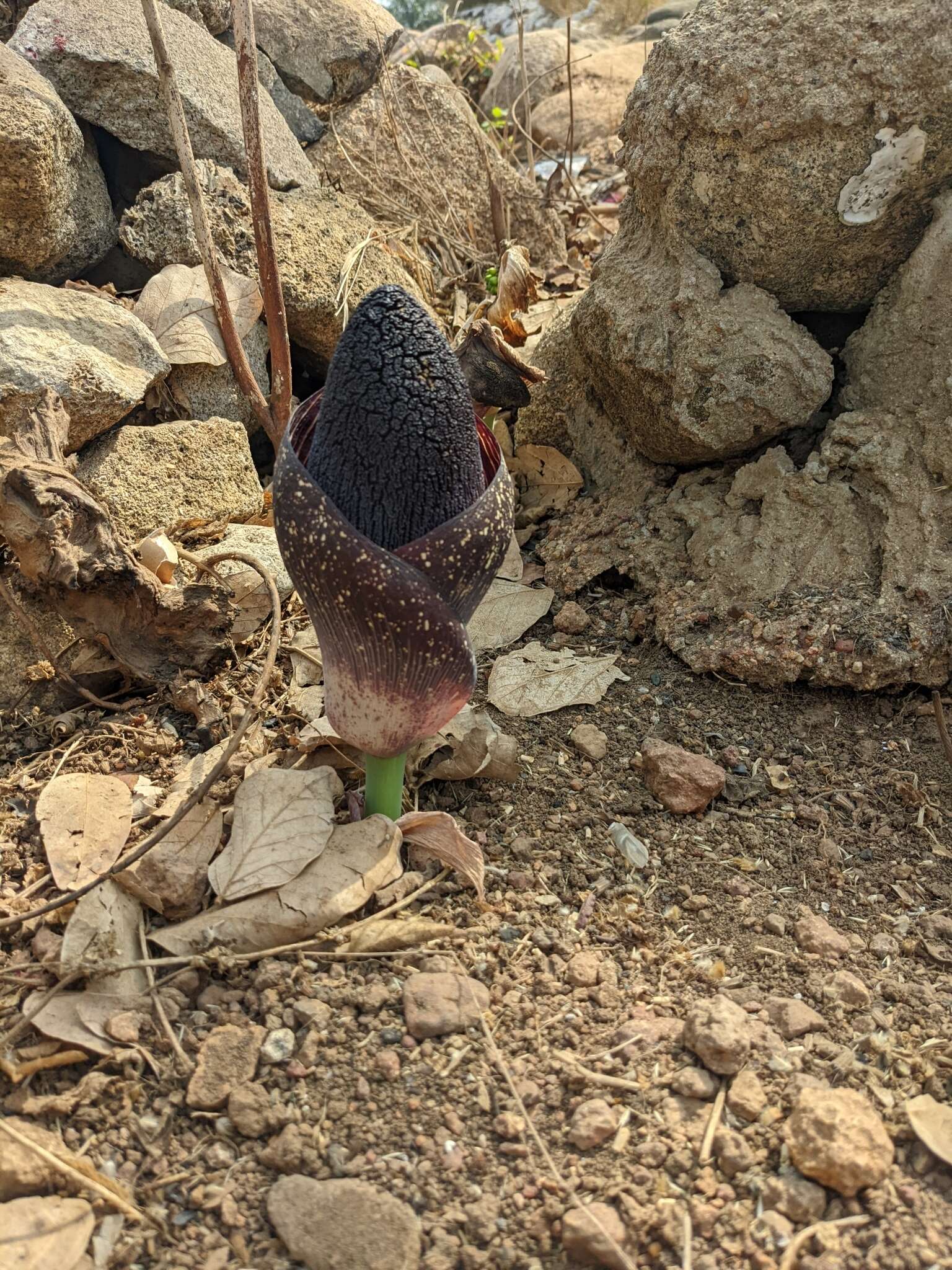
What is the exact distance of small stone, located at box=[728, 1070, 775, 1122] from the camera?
1.38 m

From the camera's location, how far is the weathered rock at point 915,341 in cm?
217

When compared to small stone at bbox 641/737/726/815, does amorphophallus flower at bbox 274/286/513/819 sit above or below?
above

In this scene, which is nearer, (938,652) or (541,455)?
(938,652)

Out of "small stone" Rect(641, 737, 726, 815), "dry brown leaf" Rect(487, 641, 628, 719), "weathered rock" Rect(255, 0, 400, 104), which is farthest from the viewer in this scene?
"weathered rock" Rect(255, 0, 400, 104)

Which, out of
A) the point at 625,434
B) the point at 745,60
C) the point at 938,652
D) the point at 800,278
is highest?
the point at 745,60

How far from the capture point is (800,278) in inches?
91.7

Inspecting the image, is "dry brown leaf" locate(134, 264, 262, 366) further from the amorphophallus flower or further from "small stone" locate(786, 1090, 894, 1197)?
"small stone" locate(786, 1090, 894, 1197)

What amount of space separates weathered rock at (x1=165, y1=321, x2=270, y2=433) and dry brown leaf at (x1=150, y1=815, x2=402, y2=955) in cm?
139

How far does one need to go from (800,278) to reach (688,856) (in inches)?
53.4

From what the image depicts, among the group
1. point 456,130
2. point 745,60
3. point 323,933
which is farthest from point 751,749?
point 456,130

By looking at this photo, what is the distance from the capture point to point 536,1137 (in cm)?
136

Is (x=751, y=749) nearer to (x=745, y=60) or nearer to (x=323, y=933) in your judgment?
(x=323, y=933)

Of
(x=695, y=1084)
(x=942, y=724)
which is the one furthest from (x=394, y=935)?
(x=942, y=724)

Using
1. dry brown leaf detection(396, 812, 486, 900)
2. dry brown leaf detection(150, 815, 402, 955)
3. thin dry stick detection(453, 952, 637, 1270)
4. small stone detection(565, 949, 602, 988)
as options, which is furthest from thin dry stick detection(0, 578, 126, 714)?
small stone detection(565, 949, 602, 988)
